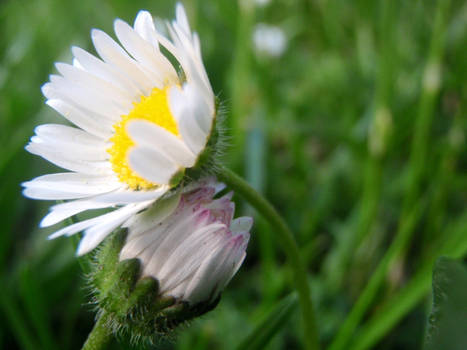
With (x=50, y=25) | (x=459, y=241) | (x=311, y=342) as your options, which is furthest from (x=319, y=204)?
(x=50, y=25)

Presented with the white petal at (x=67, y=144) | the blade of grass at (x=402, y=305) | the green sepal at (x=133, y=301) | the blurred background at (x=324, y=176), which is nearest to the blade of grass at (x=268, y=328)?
the blurred background at (x=324, y=176)

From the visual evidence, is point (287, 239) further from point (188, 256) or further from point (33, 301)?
point (33, 301)

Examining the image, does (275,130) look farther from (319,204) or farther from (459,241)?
(459,241)

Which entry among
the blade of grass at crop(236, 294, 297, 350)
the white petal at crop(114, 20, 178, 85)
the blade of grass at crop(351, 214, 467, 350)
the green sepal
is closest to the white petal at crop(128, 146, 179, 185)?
the green sepal

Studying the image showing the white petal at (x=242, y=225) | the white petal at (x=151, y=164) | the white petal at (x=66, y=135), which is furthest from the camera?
the white petal at (x=66, y=135)

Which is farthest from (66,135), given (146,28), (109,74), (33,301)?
(33,301)

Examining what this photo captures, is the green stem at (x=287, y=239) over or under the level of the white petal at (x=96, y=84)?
under

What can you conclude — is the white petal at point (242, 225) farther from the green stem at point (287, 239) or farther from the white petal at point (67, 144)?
the white petal at point (67, 144)

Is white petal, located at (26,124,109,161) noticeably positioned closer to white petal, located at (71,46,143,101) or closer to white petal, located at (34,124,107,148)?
white petal, located at (34,124,107,148)
